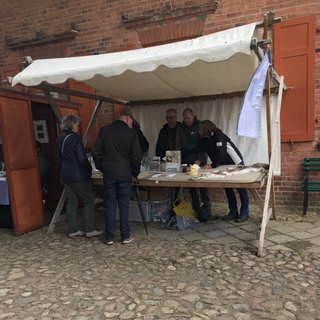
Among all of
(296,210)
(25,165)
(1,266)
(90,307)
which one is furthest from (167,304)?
(296,210)

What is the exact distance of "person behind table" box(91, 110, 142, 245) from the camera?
361 cm

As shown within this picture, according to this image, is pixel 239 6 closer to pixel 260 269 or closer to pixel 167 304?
pixel 260 269

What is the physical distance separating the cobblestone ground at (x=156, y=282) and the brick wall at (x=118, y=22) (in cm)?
226

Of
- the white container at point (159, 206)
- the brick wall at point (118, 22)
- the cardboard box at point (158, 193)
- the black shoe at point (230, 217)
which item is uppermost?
the brick wall at point (118, 22)

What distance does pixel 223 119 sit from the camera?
5387mm

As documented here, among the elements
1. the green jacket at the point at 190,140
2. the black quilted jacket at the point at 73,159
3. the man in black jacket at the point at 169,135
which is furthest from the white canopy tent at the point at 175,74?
the black quilted jacket at the point at 73,159

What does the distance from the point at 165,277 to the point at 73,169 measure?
1.96 metres

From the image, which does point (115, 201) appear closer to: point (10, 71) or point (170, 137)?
point (170, 137)

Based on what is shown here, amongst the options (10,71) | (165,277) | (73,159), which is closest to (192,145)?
(73,159)

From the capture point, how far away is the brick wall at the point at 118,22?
16.2 feet

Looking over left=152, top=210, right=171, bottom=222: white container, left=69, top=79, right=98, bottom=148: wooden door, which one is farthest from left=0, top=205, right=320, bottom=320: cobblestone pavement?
left=69, top=79, right=98, bottom=148: wooden door

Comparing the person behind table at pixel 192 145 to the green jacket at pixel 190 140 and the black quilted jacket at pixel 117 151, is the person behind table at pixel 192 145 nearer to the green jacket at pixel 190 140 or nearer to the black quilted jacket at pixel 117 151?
the green jacket at pixel 190 140

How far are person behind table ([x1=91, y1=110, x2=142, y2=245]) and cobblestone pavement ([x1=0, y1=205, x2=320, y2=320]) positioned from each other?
42cm

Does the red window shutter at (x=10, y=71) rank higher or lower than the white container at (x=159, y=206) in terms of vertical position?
higher
